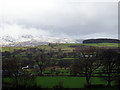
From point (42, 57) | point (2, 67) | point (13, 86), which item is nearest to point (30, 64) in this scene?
point (42, 57)

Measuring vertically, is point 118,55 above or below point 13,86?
above

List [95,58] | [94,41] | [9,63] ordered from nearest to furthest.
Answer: [9,63] < [95,58] < [94,41]

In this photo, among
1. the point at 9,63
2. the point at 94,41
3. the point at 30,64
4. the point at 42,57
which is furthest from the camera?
the point at 94,41

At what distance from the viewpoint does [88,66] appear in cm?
2336

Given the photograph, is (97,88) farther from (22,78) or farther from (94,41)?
(94,41)

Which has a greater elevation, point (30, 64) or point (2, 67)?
point (2, 67)

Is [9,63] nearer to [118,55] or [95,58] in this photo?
[95,58]

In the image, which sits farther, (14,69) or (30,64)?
(30,64)

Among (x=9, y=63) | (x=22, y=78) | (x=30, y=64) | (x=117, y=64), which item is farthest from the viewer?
(x=30, y=64)

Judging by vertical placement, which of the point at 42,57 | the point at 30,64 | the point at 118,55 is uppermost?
the point at 118,55

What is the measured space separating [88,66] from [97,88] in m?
3.90

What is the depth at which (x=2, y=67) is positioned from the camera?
2073 cm

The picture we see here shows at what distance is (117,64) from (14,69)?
1670cm

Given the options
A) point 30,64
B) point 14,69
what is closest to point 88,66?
point 14,69
